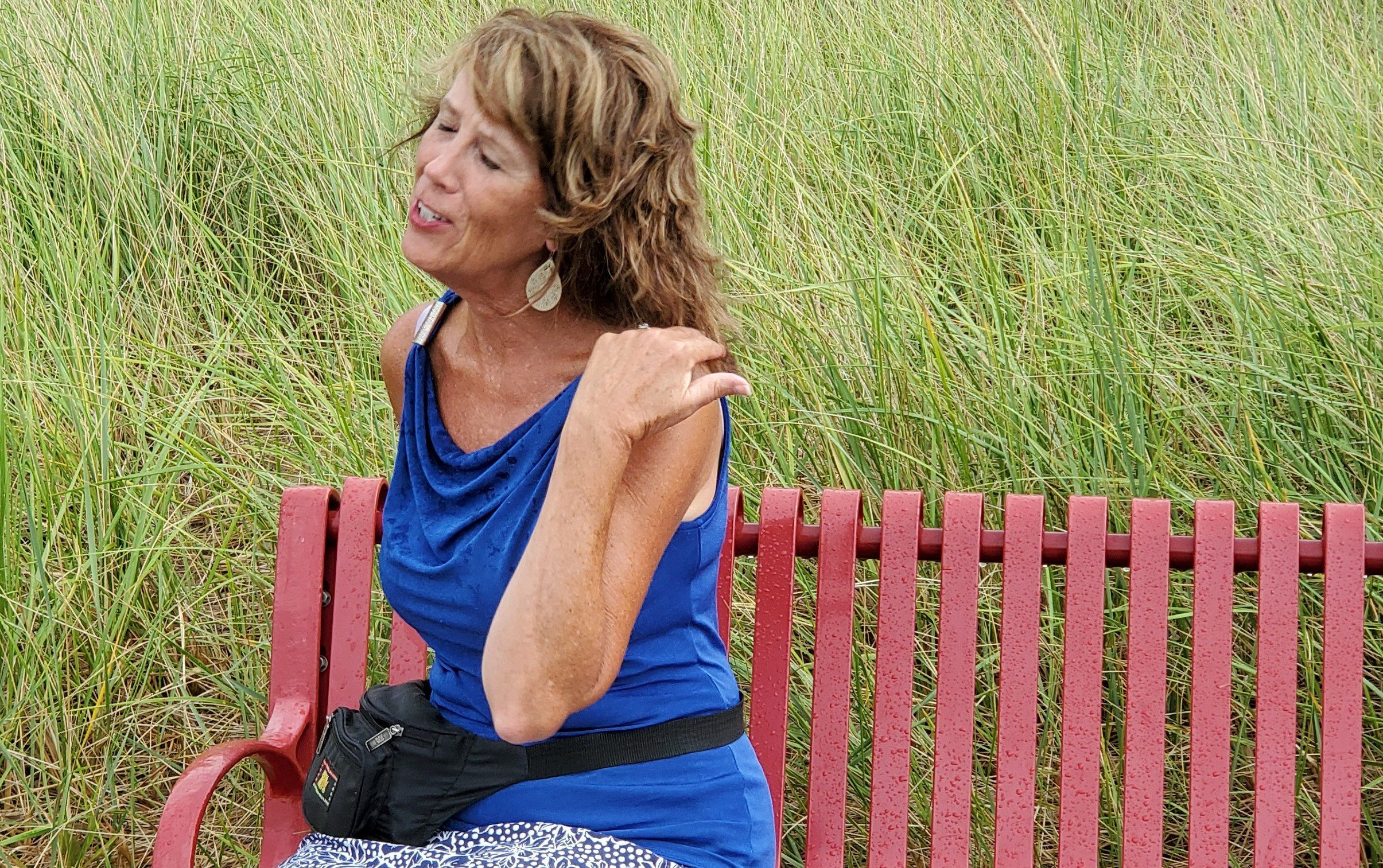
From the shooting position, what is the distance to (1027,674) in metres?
2.25

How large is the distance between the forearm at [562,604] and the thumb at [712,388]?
0.10 m

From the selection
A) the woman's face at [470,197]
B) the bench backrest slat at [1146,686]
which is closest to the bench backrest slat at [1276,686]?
the bench backrest slat at [1146,686]

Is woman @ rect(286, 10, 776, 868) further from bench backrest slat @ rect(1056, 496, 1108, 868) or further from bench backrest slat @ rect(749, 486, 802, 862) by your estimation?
bench backrest slat @ rect(1056, 496, 1108, 868)

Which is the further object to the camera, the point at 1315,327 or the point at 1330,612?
the point at 1315,327

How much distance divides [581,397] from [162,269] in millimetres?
2461

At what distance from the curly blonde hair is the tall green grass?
40.5 inches

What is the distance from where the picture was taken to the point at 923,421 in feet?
9.89

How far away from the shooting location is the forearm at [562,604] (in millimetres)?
1672

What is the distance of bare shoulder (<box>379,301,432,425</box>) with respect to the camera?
2.32 m

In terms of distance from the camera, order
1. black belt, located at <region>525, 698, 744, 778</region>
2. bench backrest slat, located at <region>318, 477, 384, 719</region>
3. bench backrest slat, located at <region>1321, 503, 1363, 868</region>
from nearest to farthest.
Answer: black belt, located at <region>525, 698, 744, 778</region> → bench backrest slat, located at <region>1321, 503, 1363, 868</region> → bench backrest slat, located at <region>318, 477, 384, 719</region>

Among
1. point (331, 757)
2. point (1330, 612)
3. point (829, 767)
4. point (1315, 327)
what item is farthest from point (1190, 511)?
point (331, 757)

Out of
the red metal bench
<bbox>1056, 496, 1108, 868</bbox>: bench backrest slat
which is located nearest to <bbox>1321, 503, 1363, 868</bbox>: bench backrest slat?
the red metal bench

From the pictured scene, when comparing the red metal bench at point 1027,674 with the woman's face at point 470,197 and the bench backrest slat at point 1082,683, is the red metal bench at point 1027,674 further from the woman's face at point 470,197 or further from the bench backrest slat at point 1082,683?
the woman's face at point 470,197

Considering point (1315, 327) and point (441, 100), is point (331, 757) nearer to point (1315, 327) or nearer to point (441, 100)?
point (441, 100)
